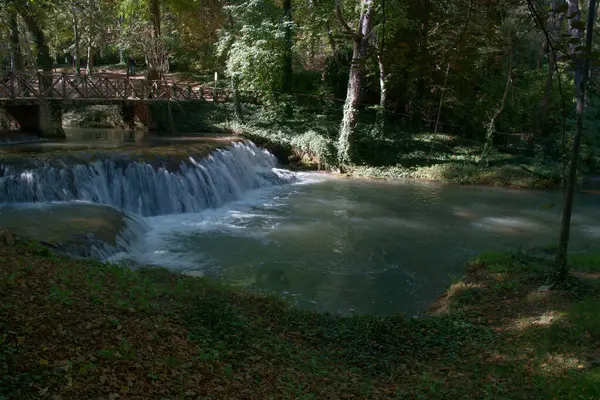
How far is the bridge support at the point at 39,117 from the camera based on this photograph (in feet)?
65.3

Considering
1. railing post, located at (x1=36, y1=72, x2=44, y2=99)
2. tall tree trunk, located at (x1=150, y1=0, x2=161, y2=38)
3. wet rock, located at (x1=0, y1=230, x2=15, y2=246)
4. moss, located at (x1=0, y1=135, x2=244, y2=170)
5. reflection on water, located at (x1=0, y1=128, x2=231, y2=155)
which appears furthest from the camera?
tall tree trunk, located at (x1=150, y1=0, x2=161, y2=38)

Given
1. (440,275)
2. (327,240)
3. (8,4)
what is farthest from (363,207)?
(8,4)

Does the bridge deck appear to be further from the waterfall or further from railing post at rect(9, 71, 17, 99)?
the waterfall

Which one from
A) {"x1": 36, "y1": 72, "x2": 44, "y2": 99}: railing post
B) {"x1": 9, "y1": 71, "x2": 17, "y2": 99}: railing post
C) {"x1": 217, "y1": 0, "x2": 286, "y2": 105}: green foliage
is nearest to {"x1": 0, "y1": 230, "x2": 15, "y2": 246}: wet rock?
{"x1": 9, "y1": 71, "x2": 17, "y2": 99}: railing post

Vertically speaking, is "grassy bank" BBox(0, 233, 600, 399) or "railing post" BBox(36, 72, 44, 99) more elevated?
"railing post" BBox(36, 72, 44, 99)

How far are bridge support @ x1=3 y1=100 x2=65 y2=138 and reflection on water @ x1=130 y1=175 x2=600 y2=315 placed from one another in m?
8.52

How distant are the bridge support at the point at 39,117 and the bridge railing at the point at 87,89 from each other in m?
0.54

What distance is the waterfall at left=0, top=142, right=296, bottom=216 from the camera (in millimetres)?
12969

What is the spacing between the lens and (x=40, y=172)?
43.5ft

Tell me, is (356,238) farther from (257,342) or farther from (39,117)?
(39,117)

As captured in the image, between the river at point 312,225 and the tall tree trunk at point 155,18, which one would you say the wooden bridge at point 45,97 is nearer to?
the tall tree trunk at point 155,18

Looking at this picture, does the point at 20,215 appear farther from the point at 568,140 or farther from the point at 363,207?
the point at 568,140

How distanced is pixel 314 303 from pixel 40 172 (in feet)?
27.7

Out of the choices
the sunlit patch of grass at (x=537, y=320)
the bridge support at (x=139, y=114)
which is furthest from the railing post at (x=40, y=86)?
the sunlit patch of grass at (x=537, y=320)
